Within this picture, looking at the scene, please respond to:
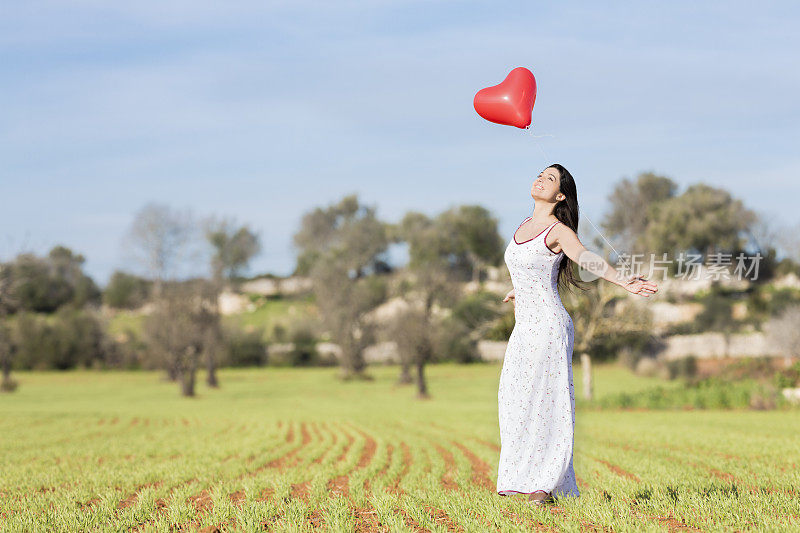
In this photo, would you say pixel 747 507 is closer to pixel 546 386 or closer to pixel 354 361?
pixel 546 386

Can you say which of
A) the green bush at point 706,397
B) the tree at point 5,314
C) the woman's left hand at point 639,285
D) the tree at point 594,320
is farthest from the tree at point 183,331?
the woman's left hand at point 639,285

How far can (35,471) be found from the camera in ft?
29.3

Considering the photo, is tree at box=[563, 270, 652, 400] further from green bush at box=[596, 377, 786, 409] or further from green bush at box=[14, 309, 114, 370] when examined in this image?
green bush at box=[14, 309, 114, 370]

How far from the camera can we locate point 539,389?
18.0 feet

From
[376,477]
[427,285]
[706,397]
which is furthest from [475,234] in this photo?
[376,477]

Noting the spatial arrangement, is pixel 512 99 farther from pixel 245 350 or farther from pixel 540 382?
pixel 245 350

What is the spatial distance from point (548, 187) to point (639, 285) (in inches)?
42.6

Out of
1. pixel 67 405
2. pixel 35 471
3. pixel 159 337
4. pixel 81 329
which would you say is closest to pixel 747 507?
pixel 35 471

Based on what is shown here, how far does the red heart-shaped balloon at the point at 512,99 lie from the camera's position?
6.44 metres

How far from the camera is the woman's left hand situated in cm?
501

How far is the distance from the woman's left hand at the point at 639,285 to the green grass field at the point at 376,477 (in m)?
1.43

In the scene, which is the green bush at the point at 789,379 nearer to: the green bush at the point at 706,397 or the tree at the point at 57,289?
the green bush at the point at 706,397

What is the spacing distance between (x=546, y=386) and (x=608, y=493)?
1.12m

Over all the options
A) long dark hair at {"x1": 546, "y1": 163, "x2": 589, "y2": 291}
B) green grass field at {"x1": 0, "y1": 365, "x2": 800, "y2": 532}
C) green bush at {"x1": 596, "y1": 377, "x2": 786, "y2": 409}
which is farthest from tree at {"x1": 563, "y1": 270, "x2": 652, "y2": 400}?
long dark hair at {"x1": 546, "y1": 163, "x2": 589, "y2": 291}
